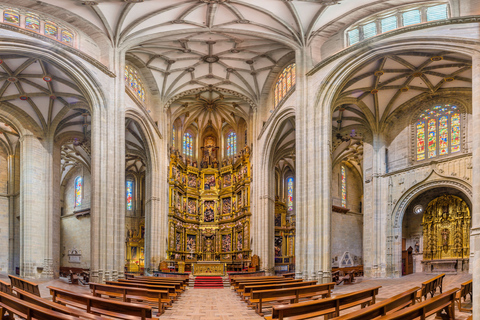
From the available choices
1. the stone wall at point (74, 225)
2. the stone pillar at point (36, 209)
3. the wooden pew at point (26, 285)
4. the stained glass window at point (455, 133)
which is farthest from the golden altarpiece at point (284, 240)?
the wooden pew at point (26, 285)

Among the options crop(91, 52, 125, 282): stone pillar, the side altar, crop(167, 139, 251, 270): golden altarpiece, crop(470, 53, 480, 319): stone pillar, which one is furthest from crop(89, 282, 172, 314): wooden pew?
crop(167, 139, 251, 270): golden altarpiece

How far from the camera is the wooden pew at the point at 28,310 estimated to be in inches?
232

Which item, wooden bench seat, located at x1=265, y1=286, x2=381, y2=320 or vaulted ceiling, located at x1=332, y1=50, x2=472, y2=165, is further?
vaulted ceiling, located at x1=332, y1=50, x2=472, y2=165

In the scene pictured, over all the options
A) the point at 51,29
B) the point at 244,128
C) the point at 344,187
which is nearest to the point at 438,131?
the point at 344,187

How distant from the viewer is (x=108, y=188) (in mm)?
19109

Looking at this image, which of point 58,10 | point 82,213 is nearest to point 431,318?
point 58,10

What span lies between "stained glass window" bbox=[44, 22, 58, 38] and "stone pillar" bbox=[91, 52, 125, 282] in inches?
121

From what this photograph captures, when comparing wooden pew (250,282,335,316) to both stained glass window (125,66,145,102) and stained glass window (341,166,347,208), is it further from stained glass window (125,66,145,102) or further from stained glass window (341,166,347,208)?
stained glass window (341,166,347,208)

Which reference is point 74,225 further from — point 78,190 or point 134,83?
point 134,83

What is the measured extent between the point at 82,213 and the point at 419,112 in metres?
28.8

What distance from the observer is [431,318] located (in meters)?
9.83

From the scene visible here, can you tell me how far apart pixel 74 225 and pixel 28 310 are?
34.5 metres

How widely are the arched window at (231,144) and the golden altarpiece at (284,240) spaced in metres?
5.62

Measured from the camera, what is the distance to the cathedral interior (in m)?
18.5
